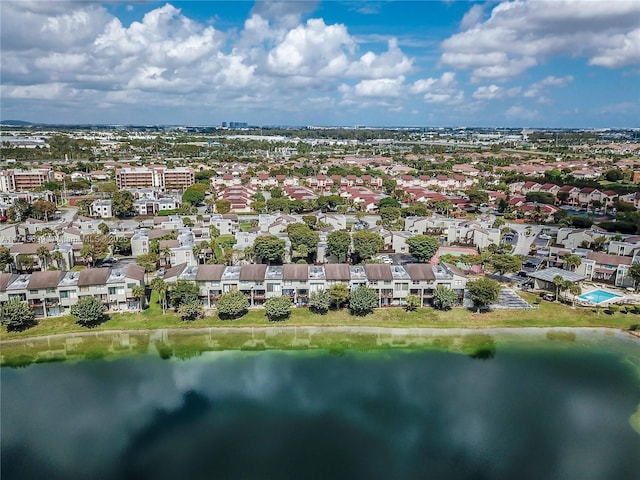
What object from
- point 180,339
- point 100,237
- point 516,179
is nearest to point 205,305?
point 180,339

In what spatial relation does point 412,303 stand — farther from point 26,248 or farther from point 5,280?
point 26,248

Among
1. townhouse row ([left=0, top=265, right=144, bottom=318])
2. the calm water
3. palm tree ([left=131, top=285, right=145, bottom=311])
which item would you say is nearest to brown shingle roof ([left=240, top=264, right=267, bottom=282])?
the calm water

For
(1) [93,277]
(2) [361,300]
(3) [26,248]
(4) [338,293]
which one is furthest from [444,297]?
(3) [26,248]

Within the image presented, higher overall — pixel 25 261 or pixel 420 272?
pixel 420 272

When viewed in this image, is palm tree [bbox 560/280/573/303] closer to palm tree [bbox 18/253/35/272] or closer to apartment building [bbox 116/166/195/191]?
palm tree [bbox 18/253/35/272]

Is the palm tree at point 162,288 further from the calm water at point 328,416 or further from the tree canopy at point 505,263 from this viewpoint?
the tree canopy at point 505,263

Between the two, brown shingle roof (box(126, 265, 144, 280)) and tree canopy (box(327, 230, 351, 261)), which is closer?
brown shingle roof (box(126, 265, 144, 280))
